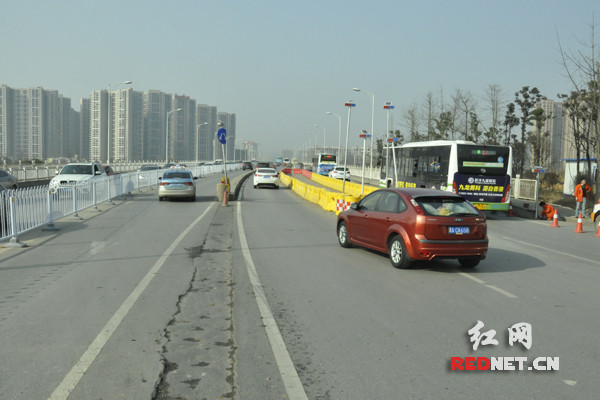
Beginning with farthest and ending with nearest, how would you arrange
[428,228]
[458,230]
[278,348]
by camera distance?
[458,230], [428,228], [278,348]

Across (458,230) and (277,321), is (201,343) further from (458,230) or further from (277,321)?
(458,230)

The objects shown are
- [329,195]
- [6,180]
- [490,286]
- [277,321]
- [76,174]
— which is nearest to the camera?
[277,321]

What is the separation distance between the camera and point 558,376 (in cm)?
490

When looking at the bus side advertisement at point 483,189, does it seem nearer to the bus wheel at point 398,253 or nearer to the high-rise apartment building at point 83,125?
the bus wheel at point 398,253

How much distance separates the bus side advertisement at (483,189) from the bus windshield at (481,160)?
8.4 inches

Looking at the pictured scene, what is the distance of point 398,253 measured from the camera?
10391 millimetres

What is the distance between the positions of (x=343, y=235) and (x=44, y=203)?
8508 millimetres

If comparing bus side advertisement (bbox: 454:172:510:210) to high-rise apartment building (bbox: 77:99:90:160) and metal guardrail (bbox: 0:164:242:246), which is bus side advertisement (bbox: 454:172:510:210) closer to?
metal guardrail (bbox: 0:164:242:246)

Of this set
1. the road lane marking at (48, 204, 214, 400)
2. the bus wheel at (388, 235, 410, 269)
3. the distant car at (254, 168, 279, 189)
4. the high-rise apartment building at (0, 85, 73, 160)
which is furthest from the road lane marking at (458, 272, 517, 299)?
the high-rise apartment building at (0, 85, 73, 160)

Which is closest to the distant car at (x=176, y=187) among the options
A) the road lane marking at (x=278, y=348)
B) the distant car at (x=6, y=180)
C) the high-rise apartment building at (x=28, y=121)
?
the distant car at (x=6, y=180)

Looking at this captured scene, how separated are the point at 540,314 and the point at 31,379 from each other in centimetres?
589

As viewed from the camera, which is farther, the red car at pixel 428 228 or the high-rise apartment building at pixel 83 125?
the high-rise apartment building at pixel 83 125

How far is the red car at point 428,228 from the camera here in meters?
9.90

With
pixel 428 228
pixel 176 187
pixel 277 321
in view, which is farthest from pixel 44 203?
pixel 277 321
